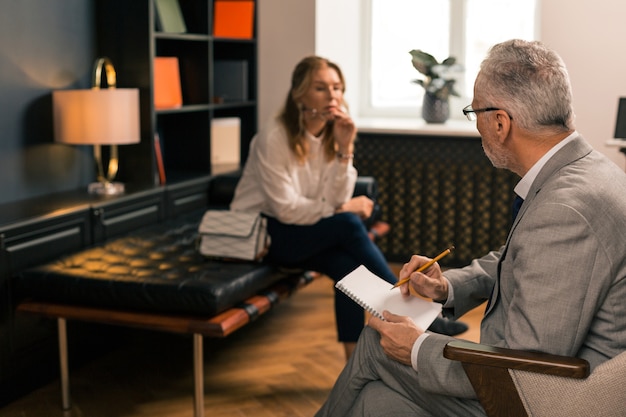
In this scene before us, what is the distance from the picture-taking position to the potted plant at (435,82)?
5359mm

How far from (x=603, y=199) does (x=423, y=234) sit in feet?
12.0

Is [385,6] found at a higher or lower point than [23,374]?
higher

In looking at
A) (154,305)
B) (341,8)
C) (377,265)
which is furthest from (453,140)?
(154,305)

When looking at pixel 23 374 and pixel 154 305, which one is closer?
pixel 154 305

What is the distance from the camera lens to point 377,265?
3621 mm

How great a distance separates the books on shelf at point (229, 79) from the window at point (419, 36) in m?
1.02

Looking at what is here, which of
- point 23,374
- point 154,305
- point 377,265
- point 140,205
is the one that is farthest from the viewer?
point 140,205

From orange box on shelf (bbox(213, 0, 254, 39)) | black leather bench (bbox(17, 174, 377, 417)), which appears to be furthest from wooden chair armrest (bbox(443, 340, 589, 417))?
orange box on shelf (bbox(213, 0, 254, 39))

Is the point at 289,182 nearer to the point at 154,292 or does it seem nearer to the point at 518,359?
the point at 154,292

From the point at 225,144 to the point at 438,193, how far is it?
1.39m

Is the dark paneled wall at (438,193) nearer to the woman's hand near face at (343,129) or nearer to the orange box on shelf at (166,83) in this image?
the orange box on shelf at (166,83)

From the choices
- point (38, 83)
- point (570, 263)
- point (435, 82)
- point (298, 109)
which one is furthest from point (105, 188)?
point (570, 263)

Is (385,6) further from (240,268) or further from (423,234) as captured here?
(240,268)

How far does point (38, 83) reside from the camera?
3.97 m
